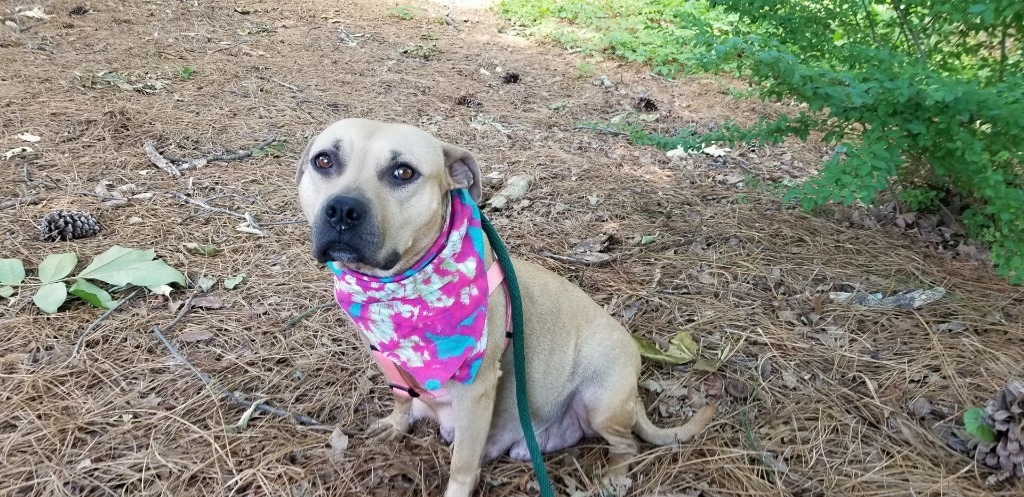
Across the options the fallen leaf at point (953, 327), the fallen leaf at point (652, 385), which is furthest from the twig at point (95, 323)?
the fallen leaf at point (953, 327)

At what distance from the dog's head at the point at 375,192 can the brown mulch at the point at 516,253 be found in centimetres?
112

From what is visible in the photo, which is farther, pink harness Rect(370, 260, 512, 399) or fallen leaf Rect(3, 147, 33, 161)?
fallen leaf Rect(3, 147, 33, 161)

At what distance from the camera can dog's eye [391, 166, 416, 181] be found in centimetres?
227

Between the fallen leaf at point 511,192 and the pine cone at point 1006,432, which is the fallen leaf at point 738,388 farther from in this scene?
the fallen leaf at point 511,192

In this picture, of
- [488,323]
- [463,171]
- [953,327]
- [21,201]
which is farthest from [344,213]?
[21,201]

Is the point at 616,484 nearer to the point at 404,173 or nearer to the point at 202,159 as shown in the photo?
the point at 404,173

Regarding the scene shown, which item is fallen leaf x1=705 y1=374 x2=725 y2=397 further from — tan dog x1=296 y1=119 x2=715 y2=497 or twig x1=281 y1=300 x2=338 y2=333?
twig x1=281 y1=300 x2=338 y2=333

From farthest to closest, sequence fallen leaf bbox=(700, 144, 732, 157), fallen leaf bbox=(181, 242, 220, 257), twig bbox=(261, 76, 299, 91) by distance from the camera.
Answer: twig bbox=(261, 76, 299, 91) < fallen leaf bbox=(700, 144, 732, 157) < fallen leaf bbox=(181, 242, 220, 257)

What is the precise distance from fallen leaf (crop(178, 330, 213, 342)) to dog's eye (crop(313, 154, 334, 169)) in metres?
1.60

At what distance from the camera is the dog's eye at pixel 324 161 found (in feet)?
7.60

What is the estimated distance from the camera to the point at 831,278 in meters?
3.79

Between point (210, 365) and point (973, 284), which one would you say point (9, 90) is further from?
point (973, 284)

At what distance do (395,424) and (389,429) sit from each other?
4 cm

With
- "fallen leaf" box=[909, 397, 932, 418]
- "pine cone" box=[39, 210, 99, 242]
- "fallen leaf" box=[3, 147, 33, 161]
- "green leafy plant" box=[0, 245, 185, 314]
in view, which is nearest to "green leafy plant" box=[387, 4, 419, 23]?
"fallen leaf" box=[3, 147, 33, 161]
